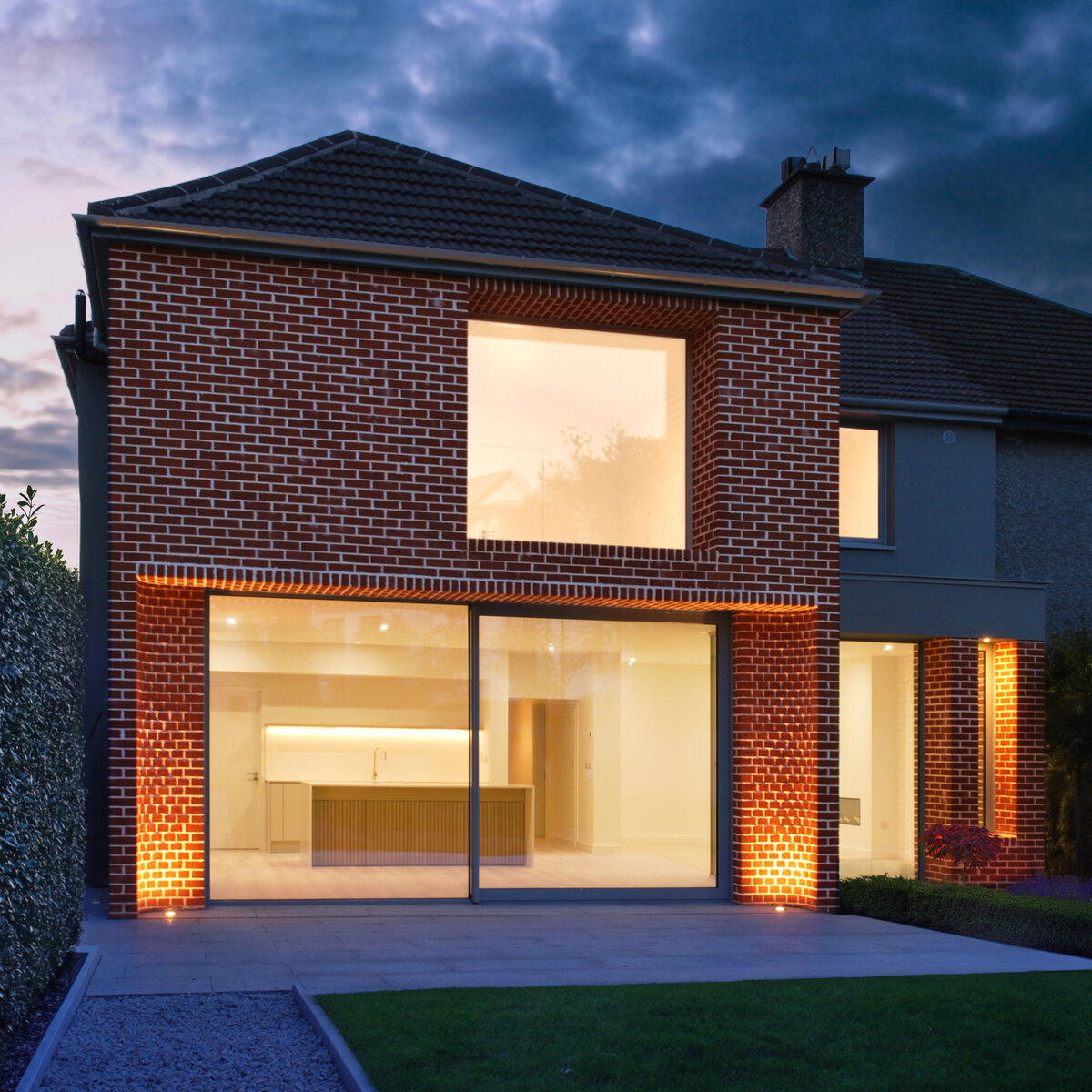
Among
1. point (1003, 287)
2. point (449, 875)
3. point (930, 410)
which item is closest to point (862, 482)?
point (930, 410)

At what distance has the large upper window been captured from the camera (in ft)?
38.4

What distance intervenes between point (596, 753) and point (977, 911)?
3725mm

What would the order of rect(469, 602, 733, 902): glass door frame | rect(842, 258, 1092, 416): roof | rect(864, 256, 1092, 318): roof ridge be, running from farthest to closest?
rect(864, 256, 1092, 318): roof ridge
rect(842, 258, 1092, 416): roof
rect(469, 602, 733, 902): glass door frame

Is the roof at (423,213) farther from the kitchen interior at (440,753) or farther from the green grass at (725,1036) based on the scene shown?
the green grass at (725,1036)

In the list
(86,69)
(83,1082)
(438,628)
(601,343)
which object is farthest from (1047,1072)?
(86,69)

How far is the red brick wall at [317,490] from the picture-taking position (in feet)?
34.3

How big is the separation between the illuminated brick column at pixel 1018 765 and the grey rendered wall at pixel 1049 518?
1.53m

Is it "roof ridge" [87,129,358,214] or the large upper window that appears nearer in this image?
"roof ridge" [87,129,358,214]

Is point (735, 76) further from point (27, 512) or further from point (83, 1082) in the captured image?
point (83, 1082)

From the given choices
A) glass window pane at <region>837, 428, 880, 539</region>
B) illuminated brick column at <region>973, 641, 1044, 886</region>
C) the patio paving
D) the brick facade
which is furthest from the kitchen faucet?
illuminated brick column at <region>973, 641, 1044, 886</region>

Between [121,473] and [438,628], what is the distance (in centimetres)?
329

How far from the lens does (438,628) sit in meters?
11.9

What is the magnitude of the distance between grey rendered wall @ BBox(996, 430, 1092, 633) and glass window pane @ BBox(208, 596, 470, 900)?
26.3 ft

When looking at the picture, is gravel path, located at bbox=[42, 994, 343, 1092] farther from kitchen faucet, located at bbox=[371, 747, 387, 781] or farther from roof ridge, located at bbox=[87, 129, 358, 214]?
roof ridge, located at bbox=[87, 129, 358, 214]
